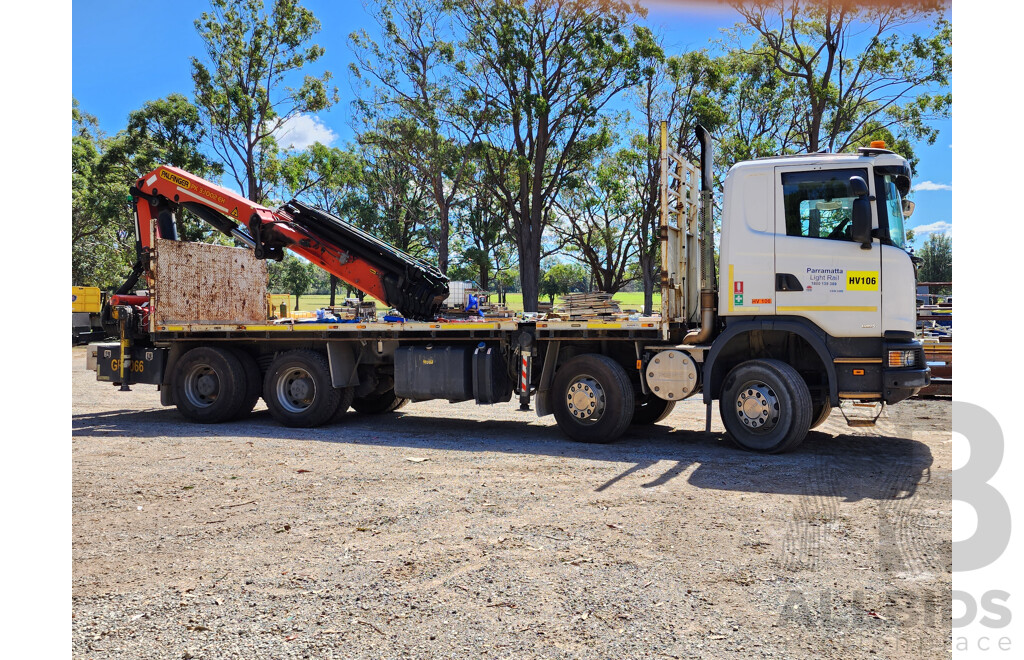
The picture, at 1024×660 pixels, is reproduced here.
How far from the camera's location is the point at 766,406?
8.36m

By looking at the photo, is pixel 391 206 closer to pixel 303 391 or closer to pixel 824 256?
pixel 303 391

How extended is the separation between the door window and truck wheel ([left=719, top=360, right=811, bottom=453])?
1.51 m

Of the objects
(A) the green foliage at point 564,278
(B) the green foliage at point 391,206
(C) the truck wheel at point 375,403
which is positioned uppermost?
(B) the green foliage at point 391,206

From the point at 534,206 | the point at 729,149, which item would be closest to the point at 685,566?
the point at 534,206

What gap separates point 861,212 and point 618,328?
2.95 metres

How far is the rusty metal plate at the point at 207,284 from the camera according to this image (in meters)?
11.9

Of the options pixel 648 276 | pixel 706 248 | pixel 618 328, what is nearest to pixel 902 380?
pixel 706 248

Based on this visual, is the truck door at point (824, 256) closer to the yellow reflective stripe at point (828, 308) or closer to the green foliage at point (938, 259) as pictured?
the yellow reflective stripe at point (828, 308)

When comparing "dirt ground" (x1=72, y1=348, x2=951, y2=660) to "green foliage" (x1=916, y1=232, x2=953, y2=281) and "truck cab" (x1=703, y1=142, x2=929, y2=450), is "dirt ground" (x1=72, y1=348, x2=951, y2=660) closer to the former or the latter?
"truck cab" (x1=703, y1=142, x2=929, y2=450)

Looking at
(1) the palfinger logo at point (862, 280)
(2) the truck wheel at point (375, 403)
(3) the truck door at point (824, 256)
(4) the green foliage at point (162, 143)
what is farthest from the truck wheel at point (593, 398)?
(4) the green foliage at point (162, 143)

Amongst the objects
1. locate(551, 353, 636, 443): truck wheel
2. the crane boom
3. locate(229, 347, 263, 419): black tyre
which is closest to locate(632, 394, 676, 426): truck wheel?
locate(551, 353, 636, 443): truck wheel

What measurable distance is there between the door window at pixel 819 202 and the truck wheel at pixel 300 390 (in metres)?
6.63

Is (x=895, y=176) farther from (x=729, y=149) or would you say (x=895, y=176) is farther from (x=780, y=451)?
(x=729, y=149)

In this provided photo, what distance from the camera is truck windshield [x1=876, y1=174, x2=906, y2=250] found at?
802 centimetres
